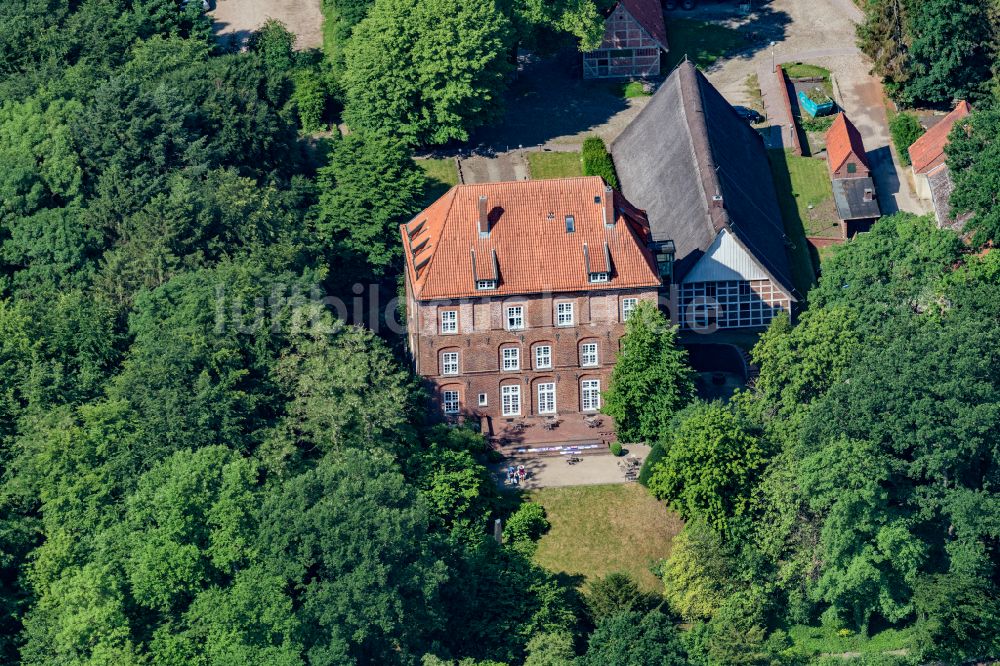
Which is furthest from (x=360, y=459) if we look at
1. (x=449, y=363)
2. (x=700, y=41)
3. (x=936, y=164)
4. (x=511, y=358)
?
(x=700, y=41)

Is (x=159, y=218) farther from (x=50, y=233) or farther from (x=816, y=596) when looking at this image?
(x=816, y=596)

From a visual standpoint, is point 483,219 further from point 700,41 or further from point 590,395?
point 700,41

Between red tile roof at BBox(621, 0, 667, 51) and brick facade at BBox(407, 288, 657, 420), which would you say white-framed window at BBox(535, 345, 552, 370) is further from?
red tile roof at BBox(621, 0, 667, 51)

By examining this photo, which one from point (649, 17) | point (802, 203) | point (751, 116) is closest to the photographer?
point (802, 203)

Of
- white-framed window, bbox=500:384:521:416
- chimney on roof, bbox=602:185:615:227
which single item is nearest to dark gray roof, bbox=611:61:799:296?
chimney on roof, bbox=602:185:615:227

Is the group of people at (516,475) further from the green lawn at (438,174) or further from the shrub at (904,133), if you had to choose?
the shrub at (904,133)

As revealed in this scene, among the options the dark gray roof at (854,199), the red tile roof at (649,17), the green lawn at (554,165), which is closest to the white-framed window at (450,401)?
the green lawn at (554,165)

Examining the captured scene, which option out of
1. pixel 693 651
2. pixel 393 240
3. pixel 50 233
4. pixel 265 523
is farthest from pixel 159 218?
pixel 693 651
